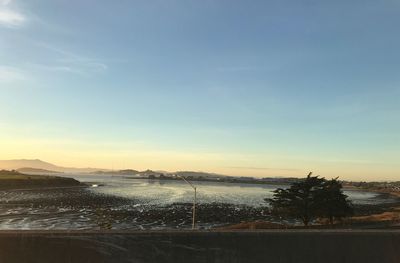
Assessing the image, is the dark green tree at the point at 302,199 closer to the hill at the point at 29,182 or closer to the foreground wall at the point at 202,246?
the foreground wall at the point at 202,246

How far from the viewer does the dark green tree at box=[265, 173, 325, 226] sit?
52.8 meters

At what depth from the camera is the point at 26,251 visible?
9.35 metres

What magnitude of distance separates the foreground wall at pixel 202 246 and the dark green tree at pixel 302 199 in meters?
42.9

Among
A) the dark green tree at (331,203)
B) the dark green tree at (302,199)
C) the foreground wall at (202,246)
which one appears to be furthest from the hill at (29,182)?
the foreground wall at (202,246)

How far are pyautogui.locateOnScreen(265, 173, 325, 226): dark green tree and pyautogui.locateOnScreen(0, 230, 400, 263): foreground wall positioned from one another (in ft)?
141

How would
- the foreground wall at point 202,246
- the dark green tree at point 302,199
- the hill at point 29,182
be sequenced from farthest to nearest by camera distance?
1. the hill at point 29,182
2. the dark green tree at point 302,199
3. the foreground wall at point 202,246

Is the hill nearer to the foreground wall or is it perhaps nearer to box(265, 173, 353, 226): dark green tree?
box(265, 173, 353, 226): dark green tree

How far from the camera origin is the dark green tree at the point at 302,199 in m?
52.8

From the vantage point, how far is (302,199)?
5334cm

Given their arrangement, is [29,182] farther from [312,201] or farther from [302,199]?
[312,201]

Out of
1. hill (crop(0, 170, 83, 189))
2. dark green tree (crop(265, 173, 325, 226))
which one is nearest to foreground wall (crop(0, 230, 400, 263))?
dark green tree (crop(265, 173, 325, 226))

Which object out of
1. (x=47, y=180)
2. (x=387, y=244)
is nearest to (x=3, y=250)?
(x=387, y=244)

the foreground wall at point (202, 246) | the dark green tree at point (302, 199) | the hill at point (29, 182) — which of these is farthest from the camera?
the hill at point (29, 182)

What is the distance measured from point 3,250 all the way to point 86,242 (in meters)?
A: 1.55
